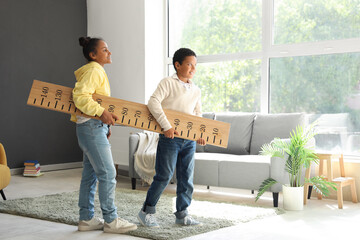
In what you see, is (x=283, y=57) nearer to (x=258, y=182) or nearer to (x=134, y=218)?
(x=258, y=182)

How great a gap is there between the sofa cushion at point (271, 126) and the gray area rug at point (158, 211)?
3.16ft

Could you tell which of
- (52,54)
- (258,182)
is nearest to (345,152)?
(258,182)

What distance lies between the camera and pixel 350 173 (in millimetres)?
4625

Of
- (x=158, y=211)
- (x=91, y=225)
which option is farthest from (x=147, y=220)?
(x=158, y=211)

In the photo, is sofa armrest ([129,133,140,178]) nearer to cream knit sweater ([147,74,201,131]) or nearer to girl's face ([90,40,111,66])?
cream knit sweater ([147,74,201,131])

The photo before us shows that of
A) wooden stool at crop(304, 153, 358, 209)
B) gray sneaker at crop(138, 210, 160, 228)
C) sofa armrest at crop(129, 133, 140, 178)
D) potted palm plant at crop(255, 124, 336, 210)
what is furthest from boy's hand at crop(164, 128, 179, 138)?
sofa armrest at crop(129, 133, 140, 178)

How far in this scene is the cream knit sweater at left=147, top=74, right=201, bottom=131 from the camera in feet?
10.5

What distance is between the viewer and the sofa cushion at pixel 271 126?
4867 mm

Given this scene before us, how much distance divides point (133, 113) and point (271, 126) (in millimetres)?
2145

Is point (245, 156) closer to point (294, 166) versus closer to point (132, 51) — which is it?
point (294, 166)

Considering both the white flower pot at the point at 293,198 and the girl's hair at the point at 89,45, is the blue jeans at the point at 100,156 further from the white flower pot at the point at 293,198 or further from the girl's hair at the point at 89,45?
the white flower pot at the point at 293,198

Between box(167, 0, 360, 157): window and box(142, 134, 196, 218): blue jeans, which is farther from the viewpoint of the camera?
box(167, 0, 360, 157): window

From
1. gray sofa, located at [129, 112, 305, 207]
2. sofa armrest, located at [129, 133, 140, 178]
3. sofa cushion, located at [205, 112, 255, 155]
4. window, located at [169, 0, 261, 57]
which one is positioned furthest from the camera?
window, located at [169, 0, 261, 57]

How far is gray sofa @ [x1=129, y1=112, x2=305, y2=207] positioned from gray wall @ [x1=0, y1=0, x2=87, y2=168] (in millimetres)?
1957
